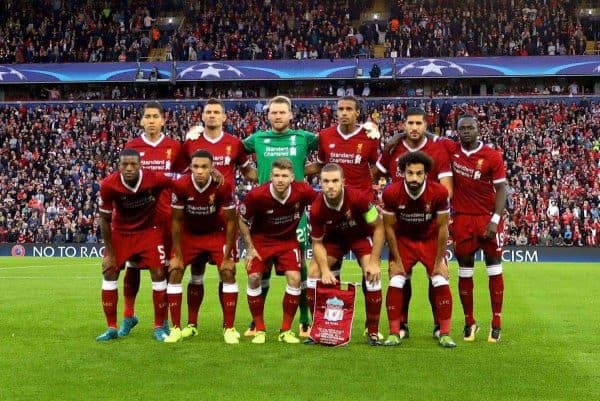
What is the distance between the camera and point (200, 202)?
31.8 ft

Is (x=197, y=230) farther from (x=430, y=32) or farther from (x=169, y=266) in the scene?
(x=430, y=32)

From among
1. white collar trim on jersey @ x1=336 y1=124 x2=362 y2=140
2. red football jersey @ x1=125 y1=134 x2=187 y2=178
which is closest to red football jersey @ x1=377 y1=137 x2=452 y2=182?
white collar trim on jersey @ x1=336 y1=124 x2=362 y2=140

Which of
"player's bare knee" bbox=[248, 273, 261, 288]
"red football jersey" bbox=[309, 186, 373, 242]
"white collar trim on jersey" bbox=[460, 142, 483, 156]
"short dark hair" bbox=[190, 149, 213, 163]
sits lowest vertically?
"player's bare knee" bbox=[248, 273, 261, 288]

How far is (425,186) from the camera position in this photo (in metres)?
9.27

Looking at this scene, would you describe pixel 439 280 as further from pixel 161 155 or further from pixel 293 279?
pixel 161 155

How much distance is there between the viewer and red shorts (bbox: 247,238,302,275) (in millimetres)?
9719

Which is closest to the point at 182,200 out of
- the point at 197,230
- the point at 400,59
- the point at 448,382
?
the point at 197,230

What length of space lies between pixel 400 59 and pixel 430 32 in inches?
96.5

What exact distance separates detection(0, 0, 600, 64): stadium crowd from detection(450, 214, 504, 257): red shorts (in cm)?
3224

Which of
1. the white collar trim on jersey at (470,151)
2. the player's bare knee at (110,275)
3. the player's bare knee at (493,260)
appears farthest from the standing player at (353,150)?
the player's bare knee at (110,275)

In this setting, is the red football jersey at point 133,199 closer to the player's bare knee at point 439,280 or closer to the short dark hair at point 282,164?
the short dark hair at point 282,164

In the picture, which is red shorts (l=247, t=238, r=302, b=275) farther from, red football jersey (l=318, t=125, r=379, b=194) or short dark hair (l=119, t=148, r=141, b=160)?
short dark hair (l=119, t=148, r=141, b=160)

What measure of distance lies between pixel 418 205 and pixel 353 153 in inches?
50.0

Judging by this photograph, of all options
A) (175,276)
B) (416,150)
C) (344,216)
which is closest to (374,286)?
(344,216)
